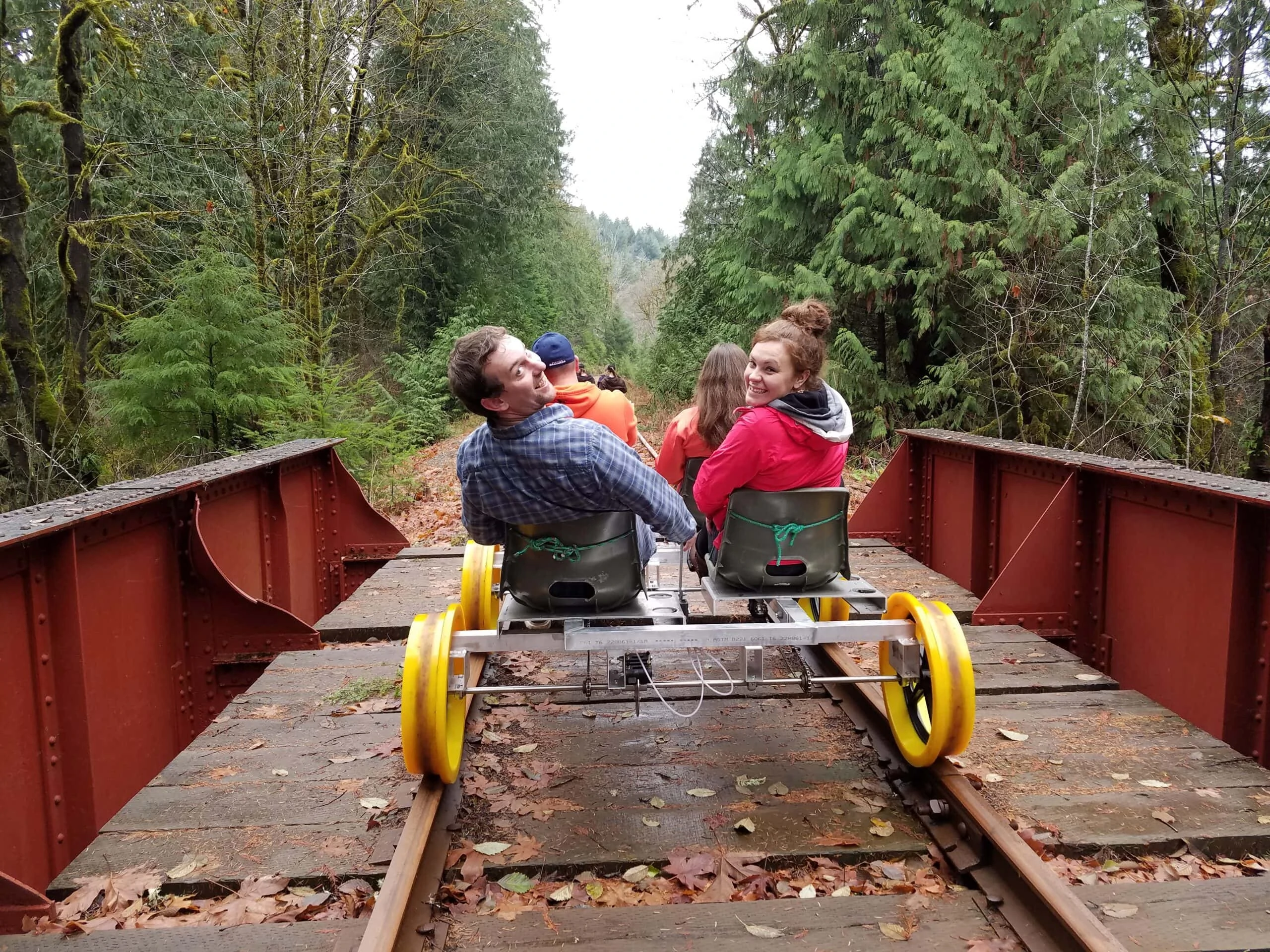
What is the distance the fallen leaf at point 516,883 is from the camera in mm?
2951

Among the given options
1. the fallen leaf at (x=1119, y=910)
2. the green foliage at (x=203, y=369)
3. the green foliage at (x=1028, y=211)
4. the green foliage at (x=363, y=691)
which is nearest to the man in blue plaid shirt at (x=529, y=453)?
the green foliage at (x=363, y=691)

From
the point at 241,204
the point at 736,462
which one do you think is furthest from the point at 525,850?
the point at 241,204

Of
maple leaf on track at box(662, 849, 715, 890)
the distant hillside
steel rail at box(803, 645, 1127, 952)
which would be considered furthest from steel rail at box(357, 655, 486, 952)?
the distant hillside

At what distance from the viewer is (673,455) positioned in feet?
17.1

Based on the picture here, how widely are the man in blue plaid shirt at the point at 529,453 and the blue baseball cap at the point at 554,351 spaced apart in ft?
5.49

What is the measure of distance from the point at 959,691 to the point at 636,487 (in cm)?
139

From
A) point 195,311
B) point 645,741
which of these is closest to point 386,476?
point 195,311

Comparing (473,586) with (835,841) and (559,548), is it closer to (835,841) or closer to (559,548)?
(559,548)

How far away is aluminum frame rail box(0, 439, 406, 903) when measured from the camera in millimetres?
3143

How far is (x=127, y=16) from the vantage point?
1565 centimetres

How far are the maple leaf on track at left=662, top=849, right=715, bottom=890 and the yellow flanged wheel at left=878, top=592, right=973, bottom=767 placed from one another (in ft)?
3.19

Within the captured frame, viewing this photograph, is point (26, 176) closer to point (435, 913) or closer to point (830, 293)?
point (830, 293)

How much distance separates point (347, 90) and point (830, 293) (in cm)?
1060

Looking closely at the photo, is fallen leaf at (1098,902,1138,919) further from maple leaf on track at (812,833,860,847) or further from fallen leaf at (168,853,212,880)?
fallen leaf at (168,853,212,880)
